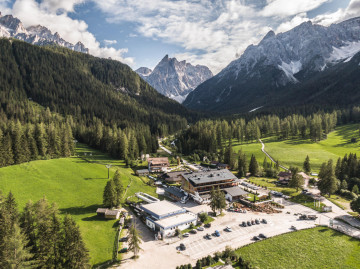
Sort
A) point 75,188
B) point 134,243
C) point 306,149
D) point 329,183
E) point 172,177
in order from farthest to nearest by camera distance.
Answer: point 306,149 < point 172,177 < point 329,183 < point 75,188 < point 134,243

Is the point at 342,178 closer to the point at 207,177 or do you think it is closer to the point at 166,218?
the point at 207,177

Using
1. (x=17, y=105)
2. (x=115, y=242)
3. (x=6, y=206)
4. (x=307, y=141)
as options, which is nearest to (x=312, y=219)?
(x=115, y=242)

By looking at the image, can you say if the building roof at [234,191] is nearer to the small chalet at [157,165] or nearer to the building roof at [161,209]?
the building roof at [161,209]

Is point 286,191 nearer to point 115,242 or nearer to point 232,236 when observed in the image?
point 232,236

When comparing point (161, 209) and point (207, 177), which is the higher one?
point (207, 177)

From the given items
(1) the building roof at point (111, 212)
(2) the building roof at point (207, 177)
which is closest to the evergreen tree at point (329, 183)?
(2) the building roof at point (207, 177)

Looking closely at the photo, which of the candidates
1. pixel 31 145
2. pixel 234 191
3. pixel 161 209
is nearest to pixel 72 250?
pixel 161 209

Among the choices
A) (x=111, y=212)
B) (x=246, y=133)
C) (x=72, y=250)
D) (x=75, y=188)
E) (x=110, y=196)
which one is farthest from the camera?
(x=246, y=133)

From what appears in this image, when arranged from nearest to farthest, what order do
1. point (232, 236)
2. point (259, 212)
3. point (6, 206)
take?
point (6, 206), point (232, 236), point (259, 212)

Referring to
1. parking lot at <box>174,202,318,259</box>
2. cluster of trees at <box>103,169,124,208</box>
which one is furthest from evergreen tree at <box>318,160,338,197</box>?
cluster of trees at <box>103,169,124,208</box>
